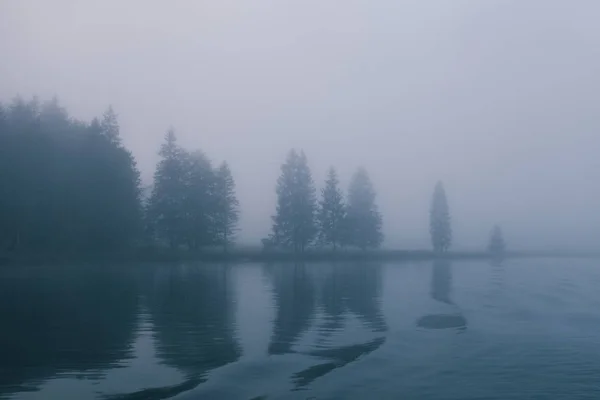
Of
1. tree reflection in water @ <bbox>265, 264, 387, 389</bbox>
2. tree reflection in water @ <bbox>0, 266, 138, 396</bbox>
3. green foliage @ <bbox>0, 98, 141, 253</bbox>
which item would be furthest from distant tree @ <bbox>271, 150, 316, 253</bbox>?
tree reflection in water @ <bbox>0, 266, 138, 396</bbox>

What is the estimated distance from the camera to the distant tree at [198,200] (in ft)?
169

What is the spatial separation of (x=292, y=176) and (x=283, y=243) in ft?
19.3

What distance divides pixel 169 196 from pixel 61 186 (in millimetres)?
11505

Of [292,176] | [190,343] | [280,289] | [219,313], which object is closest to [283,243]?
[292,176]

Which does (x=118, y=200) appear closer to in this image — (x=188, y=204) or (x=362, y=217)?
(x=188, y=204)

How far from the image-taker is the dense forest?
130 feet

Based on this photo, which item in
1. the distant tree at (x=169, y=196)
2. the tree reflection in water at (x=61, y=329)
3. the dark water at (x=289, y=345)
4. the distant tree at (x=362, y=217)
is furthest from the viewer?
the distant tree at (x=362, y=217)

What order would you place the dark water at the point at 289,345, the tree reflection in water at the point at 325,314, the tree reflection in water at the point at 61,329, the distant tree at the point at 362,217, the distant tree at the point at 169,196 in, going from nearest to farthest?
the dark water at the point at 289,345 → the tree reflection in water at the point at 61,329 → the tree reflection in water at the point at 325,314 → the distant tree at the point at 169,196 → the distant tree at the point at 362,217

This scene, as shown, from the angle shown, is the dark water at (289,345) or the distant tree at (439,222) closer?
the dark water at (289,345)

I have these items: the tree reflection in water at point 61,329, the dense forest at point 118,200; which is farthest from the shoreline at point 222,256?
the tree reflection in water at point 61,329

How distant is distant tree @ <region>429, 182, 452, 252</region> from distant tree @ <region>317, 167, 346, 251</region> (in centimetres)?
1178

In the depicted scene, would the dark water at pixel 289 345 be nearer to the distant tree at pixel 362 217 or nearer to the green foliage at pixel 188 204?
the green foliage at pixel 188 204

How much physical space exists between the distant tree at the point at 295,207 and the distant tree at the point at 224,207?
442 centimetres

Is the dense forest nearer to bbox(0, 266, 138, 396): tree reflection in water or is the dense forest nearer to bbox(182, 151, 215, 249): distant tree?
bbox(182, 151, 215, 249): distant tree
